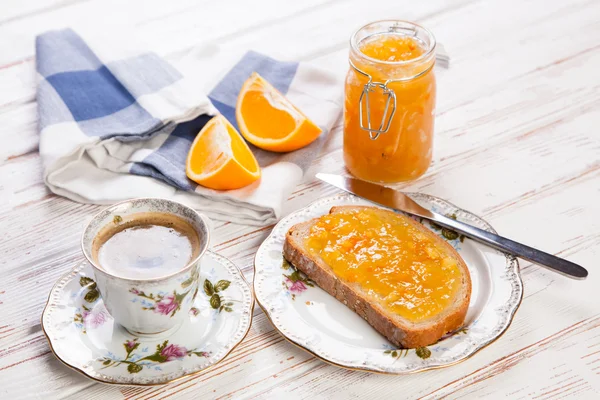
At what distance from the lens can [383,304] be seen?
157cm

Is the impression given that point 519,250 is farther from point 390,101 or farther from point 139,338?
point 139,338

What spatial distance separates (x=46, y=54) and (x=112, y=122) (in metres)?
0.44

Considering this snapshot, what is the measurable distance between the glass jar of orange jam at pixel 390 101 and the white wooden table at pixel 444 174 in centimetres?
11

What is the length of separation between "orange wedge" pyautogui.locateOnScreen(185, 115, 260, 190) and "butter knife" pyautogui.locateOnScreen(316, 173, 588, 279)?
0.67ft

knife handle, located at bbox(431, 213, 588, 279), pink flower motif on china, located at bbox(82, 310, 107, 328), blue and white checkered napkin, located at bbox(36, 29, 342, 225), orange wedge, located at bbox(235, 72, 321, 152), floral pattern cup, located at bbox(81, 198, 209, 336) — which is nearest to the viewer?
floral pattern cup, located at bbox(81, 198, 209, 336)

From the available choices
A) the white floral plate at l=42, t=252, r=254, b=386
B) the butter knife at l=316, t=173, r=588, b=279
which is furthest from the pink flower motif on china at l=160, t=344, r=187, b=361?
the butter knife at l=316, t=173, r=588, b=279

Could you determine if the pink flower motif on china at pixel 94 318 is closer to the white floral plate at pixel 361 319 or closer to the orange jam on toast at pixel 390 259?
the white floral plate at pixel 361 319

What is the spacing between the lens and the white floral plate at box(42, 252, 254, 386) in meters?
1.46

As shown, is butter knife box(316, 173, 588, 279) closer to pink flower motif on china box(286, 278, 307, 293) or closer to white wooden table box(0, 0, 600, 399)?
white wooden table box(0, 0, 600, 399)

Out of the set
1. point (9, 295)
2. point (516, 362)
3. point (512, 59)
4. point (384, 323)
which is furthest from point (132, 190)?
point (512, 59)

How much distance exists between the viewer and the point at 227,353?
148 cm

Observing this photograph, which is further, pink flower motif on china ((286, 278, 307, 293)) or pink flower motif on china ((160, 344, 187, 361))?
pink flower motif on china ((286, 278, 307, 293))

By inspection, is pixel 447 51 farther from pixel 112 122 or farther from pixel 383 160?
pixel 112 122

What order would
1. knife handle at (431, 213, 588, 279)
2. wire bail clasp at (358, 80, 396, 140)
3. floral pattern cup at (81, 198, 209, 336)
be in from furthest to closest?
wire bail clasp at (358, 80, 396, 140) < knife handle at (431, 213, 588, 279) < floral pattern cup at (81, 198, 209, 336)
